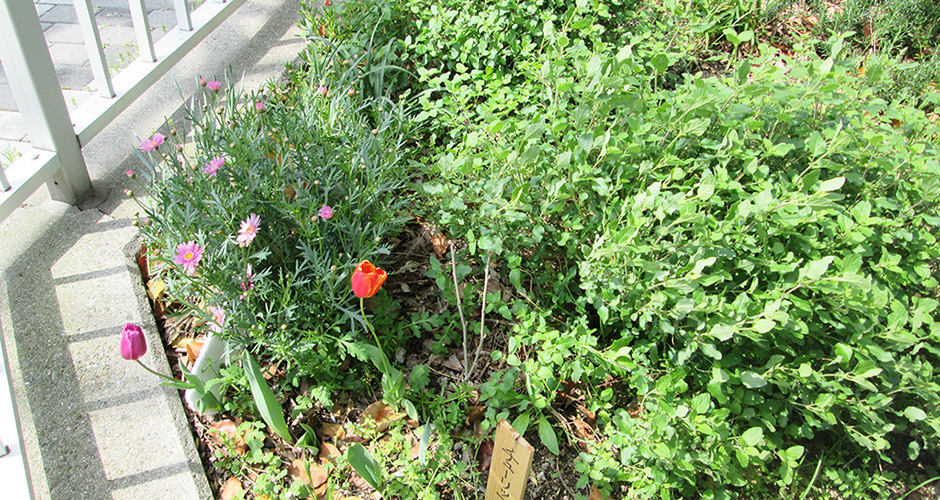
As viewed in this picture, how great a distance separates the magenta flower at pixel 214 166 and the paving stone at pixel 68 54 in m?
2.05

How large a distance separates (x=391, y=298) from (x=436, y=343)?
0.27m

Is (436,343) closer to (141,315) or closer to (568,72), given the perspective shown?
(141,315)

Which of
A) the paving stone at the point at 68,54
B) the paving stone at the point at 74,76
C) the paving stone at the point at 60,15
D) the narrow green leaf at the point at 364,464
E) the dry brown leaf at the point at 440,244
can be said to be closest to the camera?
the narrow green leaf at the point at 364,464

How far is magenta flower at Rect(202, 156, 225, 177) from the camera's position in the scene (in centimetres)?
197

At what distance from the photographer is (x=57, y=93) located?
2236 millimetres

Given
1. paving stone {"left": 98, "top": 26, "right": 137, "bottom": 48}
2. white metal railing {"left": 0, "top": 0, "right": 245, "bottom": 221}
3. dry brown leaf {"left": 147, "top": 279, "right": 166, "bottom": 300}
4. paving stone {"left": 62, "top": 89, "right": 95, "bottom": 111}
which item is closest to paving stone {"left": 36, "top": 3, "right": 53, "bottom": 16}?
paving stone {"left": 98, "top": 26, "right": 137, "bottom": 48}

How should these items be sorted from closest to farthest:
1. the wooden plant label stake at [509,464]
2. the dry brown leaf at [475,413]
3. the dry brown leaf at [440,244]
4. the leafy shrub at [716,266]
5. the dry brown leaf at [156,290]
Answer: the wooden plant label stake at [509,464] → the leafy shrub at [716,266] → the dry brown leaf at [475,413] → the dry brown leaf at [156,290] → the dry brown leaf at [440,244]

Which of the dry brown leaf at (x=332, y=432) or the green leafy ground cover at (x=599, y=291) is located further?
the dry brown leaf at (x=332, y=432)

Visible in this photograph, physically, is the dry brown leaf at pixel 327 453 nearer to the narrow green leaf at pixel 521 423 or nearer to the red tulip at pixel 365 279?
the narrow green leaf at pixel 521 423

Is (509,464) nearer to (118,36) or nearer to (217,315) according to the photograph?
(217,315)

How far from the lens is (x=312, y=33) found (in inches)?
118

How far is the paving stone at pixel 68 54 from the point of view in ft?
11.3

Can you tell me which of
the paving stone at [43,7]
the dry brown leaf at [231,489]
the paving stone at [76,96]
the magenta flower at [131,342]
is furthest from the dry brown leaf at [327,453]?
the paving stone at [43,7]

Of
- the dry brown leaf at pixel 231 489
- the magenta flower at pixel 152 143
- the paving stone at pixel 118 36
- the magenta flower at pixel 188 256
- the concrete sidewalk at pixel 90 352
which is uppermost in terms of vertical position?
the magenta flower at pixel 152 143
